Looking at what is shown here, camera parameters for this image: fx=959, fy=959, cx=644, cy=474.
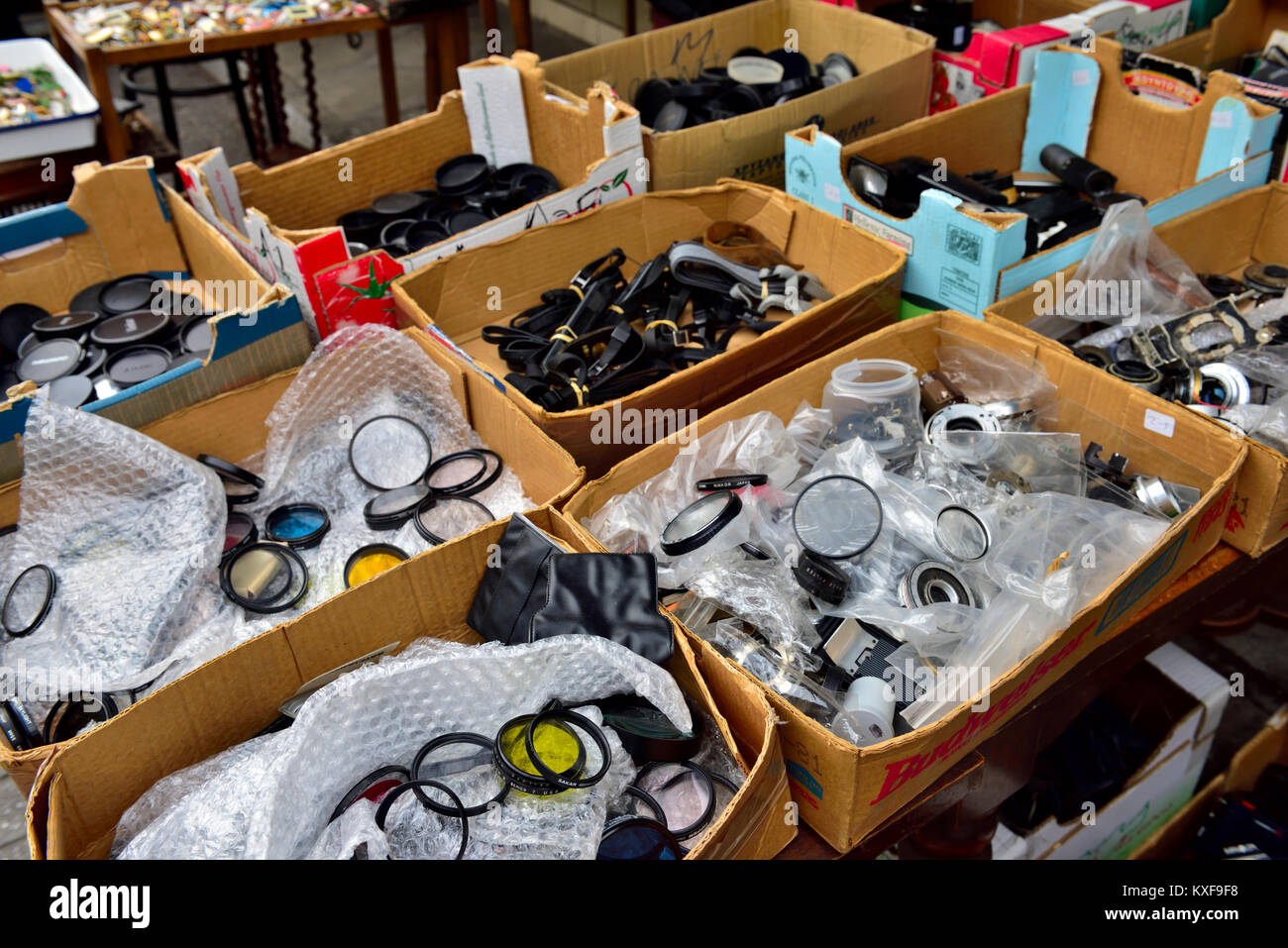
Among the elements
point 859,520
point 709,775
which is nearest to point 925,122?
point 859,520

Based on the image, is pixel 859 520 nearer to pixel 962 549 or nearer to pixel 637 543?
pixel 962 549

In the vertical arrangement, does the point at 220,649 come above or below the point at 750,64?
below

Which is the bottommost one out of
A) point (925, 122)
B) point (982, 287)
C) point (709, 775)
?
point (709, 775)

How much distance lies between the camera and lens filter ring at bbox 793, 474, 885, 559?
156cm

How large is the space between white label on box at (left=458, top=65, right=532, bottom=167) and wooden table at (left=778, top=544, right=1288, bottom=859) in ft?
6.55

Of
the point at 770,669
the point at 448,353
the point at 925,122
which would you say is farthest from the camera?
the point at 925,122

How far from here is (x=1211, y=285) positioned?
7.45ft

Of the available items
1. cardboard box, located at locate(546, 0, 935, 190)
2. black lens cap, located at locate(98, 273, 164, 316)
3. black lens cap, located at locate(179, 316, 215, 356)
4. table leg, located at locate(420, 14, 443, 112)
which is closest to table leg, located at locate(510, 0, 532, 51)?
table leg, located at locate(420, 14, 443, 112)

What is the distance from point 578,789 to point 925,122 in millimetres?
1993

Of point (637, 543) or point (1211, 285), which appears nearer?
point (637, 543)

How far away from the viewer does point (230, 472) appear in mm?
1836

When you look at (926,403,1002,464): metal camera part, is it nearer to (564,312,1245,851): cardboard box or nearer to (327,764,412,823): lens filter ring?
(564,312,1245,851): cardboard box

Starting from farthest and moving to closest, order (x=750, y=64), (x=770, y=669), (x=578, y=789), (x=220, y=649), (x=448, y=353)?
(x=750, y=64) → (x=448, y=353) → (x=220, y=649) → (x=770, y=669) → (x=578, y=789)

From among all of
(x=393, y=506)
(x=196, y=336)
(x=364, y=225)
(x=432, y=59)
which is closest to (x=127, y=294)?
(x=196, y=336)
